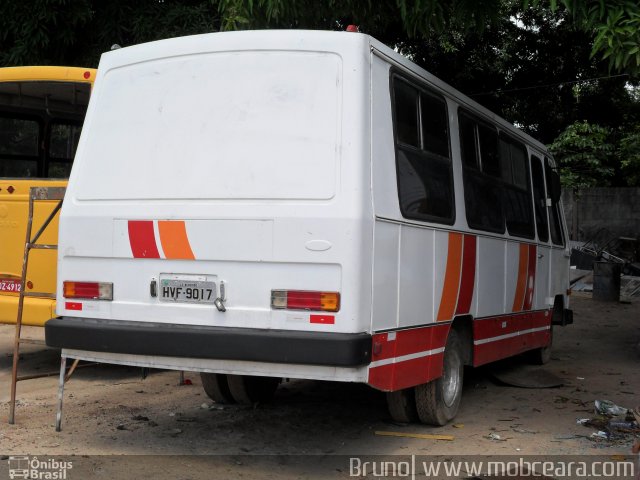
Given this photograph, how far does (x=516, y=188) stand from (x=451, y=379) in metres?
2.73

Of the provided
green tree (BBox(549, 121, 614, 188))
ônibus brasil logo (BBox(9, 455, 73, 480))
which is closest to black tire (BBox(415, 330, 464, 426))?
ônibus brasil logo (BBox(9, 455, 73, 480))

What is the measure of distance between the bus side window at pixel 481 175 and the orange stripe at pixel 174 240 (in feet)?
8.52

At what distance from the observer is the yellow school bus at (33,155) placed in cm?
815

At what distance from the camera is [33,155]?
9.05 metres

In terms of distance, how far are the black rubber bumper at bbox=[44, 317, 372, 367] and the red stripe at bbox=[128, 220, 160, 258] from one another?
0.46 meters

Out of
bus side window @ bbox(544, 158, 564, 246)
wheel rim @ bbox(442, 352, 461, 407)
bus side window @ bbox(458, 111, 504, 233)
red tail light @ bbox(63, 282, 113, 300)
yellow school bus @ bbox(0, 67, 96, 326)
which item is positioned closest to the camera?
red tail light @ bbox(63, 282, 113, 300)

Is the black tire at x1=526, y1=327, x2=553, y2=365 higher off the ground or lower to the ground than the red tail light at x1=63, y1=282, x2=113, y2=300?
lower

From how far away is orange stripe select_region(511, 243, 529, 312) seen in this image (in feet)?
27.5

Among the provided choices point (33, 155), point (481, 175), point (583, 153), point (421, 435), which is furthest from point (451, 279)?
point (583, 153)

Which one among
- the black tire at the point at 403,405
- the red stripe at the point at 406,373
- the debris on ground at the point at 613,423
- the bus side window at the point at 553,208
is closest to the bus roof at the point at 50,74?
the black tire at the point at 403,405

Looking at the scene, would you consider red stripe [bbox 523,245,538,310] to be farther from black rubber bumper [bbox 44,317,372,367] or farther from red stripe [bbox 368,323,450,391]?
black rubber bumper [bbox 44,317,372,367]

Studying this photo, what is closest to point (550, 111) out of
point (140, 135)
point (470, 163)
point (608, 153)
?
point (608, 153)

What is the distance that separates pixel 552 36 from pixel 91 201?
19.3 m

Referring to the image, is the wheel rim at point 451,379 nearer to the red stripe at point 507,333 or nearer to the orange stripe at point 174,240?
the red stripe at point 507,333
